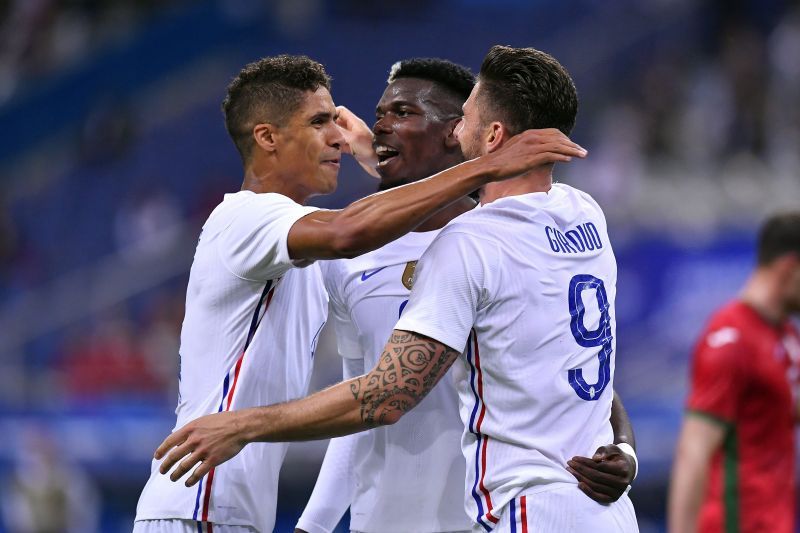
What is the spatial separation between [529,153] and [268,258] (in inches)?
38.3

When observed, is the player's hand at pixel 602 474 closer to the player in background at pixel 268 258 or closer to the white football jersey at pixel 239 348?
the player in background at pixel 268 258

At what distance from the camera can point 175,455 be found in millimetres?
3875

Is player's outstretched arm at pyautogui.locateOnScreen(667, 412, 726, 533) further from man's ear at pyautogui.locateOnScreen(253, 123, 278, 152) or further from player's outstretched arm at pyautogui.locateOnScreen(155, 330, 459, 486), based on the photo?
man's ear at pyautogui.locateOnScreen(253, 123, 278, 152)

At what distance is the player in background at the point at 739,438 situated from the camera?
19.0 feet

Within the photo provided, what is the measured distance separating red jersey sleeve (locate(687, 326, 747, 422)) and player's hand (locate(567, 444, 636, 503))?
1.91 metres

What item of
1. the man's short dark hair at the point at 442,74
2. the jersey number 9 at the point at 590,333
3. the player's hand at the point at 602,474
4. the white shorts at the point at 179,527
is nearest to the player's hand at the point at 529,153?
the jersey number 9 at the point at 590,333

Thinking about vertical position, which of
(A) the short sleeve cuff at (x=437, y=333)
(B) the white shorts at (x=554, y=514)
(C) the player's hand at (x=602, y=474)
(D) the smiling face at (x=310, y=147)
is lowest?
(B) the white shorts at (x=554, y=514)

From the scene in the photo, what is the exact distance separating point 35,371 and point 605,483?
9356 mm

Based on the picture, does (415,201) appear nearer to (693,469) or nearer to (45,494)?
(693,469)

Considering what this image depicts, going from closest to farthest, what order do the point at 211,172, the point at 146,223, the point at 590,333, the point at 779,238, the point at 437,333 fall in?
the point at 437,333 → the point at 590,333 → the point at 779,238 → the point at 146,223 → the point at 211,172

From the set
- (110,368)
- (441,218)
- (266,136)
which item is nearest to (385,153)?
(441,218)

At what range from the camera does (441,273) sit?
3900mm

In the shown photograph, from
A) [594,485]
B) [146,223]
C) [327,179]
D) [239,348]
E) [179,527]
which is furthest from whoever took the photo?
[146,223]

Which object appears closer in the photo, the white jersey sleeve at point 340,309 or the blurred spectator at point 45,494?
the white jersey sleeve at point 340,309
